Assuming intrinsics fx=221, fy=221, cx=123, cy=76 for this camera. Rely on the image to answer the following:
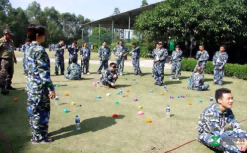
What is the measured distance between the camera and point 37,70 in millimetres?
4027

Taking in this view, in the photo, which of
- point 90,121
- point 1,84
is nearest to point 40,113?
point 90,121

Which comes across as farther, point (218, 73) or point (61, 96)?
point (218, 73)

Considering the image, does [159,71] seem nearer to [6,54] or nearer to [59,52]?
[59,52]

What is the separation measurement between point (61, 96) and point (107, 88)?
217 cm

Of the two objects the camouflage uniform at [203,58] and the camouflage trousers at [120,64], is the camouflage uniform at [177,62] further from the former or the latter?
the camouflage trousers at [120,64]

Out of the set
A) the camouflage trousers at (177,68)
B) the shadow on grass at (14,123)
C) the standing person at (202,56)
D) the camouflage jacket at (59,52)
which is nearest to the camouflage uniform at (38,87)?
the shadow on grass at (14,123)

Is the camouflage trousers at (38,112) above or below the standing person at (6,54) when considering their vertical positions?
below

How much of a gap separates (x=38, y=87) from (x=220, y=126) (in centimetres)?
348

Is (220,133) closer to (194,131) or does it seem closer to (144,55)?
(194,131)

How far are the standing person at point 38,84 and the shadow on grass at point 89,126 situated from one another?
525 mm

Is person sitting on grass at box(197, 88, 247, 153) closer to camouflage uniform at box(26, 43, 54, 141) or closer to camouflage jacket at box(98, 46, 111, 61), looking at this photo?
camouflage uniform at box(26, 43, 54, 141)

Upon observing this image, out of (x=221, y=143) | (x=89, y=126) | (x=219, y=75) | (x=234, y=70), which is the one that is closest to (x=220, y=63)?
(x=219, y=75)

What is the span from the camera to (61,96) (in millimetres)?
7965

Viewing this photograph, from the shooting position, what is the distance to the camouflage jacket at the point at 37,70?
3994mm
